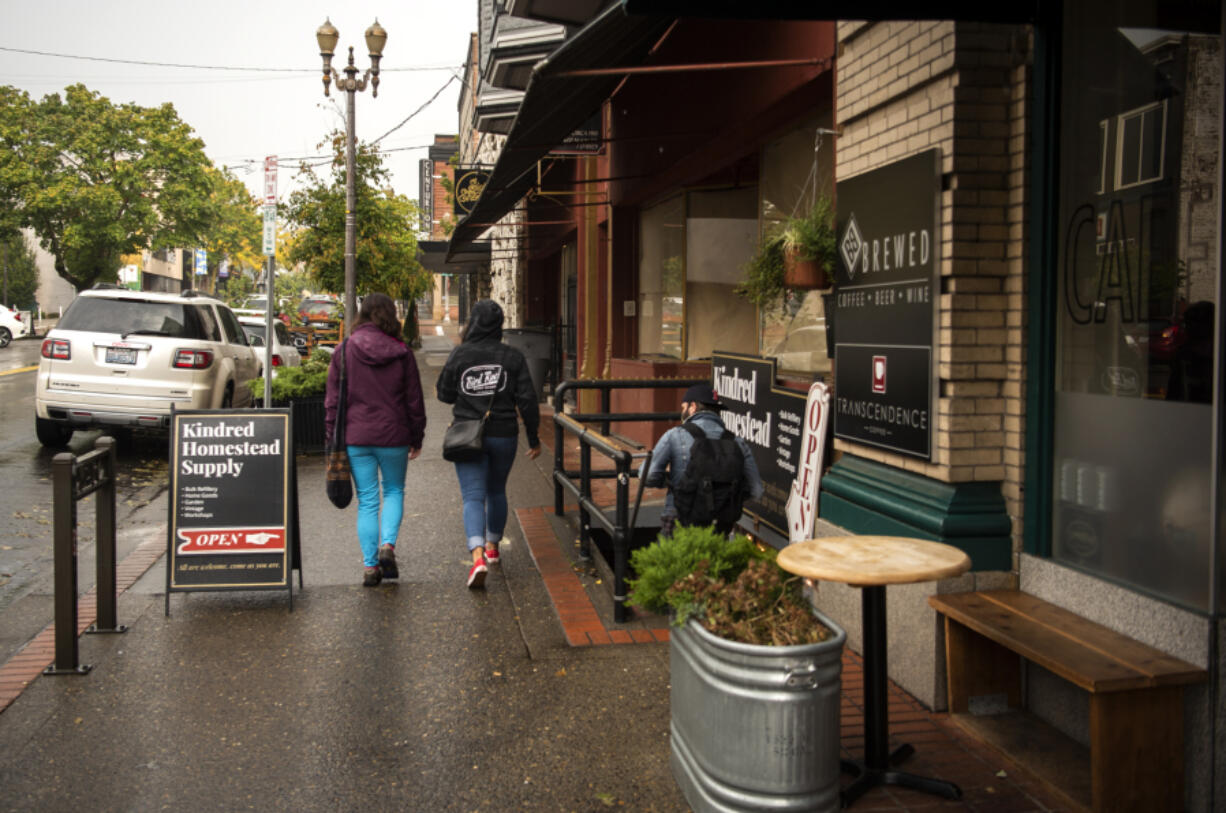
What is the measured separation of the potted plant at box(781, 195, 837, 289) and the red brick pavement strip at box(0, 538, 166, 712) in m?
4.27

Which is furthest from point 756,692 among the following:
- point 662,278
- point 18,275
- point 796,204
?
point 18,275

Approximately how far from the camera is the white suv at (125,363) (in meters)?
11.5

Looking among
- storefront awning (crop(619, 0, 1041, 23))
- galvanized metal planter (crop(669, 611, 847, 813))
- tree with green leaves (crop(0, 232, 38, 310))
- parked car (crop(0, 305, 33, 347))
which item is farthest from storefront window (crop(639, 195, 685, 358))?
tree with green leaves (crop(0, 232, 38, 310))

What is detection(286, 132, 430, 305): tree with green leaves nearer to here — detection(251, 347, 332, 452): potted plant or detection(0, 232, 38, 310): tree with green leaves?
detection(251, 347, 332, 452): potted plant

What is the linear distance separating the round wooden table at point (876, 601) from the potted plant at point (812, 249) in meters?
2.20

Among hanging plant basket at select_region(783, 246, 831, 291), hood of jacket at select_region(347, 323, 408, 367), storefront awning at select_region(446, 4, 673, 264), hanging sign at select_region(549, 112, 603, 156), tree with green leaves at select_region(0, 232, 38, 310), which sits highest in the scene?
tree with green leaves at select_region(0, 232, 38, 310)

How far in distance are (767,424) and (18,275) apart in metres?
58.4

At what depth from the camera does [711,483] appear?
5195 millimetres

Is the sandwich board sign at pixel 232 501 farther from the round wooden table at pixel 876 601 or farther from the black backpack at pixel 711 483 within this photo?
the round wooden table at pixel 876 601

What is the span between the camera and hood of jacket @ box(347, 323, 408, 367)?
6434mm

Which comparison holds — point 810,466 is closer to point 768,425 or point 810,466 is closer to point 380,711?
point 768,425

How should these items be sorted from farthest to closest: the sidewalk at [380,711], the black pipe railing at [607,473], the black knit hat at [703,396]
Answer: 1. the black pipe railing at [607,473]
2. the black knit hat at [703,396]
3. the sidewalk at [380,711]

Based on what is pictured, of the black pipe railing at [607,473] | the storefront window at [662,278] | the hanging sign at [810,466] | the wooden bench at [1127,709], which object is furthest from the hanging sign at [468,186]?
the wooden bench at [1127,709]

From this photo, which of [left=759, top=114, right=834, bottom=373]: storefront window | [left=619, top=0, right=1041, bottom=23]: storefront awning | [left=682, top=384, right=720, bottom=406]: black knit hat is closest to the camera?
[left=619, top=0, right=1041, bottom=23]: storefront awning
